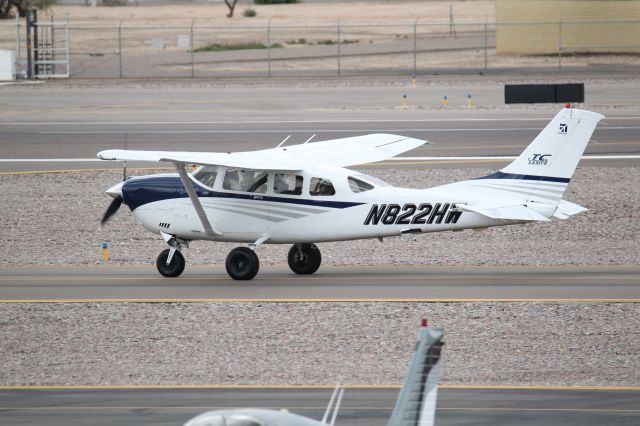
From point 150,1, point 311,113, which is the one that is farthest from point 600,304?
point 150,1

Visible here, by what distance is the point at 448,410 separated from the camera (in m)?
12.7

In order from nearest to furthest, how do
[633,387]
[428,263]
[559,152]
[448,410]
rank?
[448,410] → [633,387] → [559,152] → [428,263]

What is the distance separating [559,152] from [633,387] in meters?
6.38

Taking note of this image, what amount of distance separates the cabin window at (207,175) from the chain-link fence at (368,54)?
34.9 metres

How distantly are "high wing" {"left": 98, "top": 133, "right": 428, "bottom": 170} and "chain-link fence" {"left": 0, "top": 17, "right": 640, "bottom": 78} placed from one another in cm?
3247

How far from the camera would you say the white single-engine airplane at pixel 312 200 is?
19406 millimetres

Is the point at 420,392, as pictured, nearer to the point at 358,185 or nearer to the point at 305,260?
the point at 358,185

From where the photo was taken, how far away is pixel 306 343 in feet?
52.3

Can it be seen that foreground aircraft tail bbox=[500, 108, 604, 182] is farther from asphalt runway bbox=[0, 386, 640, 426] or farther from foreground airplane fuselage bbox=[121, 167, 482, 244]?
asphalt runway bbox=[0, 386, 640, 426]

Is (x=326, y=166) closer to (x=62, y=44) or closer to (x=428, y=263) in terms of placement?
(x=428, y=263)

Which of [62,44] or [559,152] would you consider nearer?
[559,152]

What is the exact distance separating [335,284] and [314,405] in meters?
7.11

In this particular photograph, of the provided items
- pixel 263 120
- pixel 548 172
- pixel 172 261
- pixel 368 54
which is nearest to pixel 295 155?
pixel 172 261

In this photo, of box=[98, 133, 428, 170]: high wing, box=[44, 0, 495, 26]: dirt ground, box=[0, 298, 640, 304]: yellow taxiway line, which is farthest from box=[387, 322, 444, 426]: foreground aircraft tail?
box=[44, 0, 495, 26]: dirt ground
